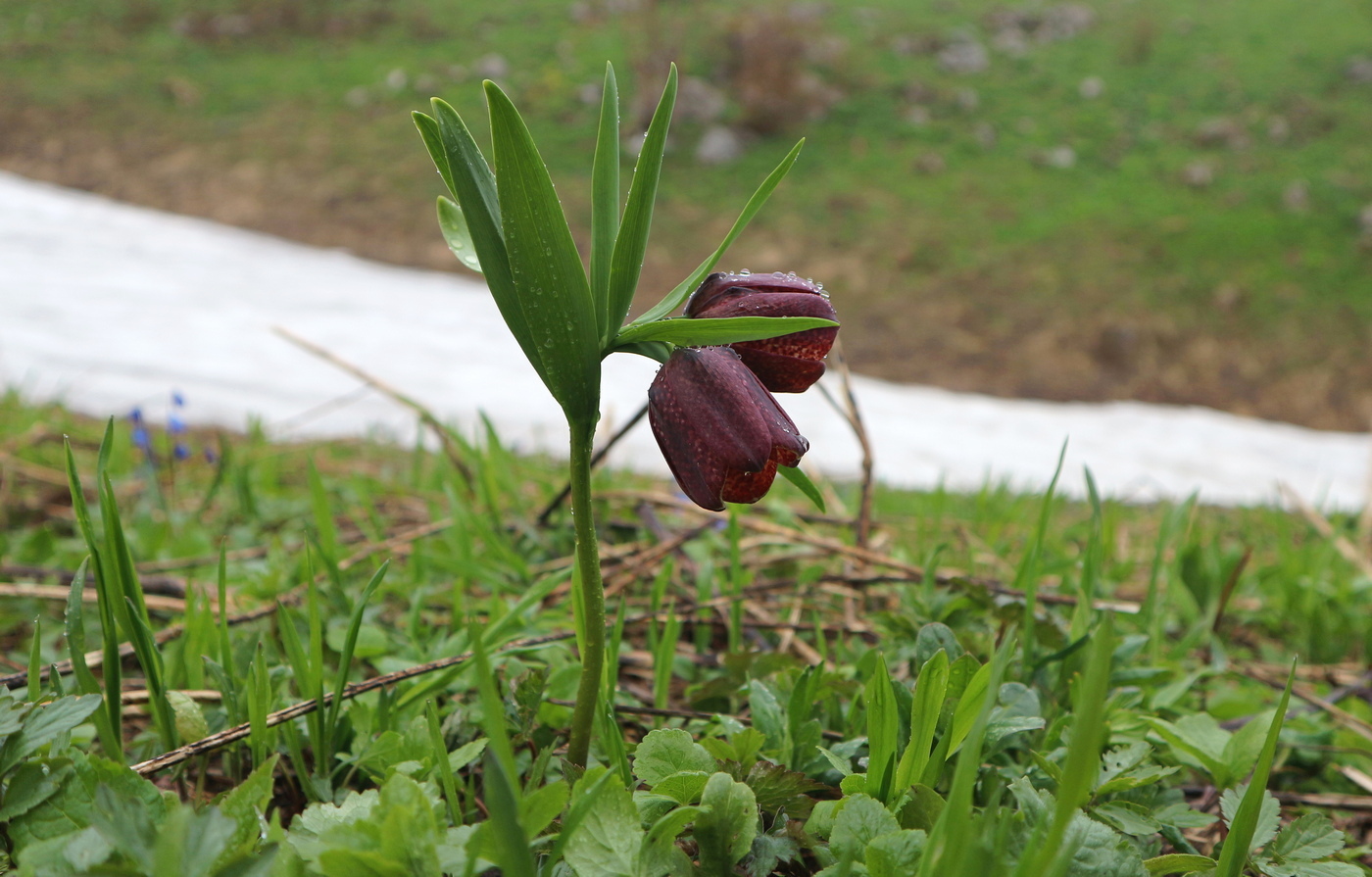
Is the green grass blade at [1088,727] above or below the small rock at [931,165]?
below

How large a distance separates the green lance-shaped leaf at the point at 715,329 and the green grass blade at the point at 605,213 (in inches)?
0.9

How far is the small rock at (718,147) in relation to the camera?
10.9 metres

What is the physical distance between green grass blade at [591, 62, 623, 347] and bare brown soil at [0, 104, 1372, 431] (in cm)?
785

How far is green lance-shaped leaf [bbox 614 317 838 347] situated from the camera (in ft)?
1.64

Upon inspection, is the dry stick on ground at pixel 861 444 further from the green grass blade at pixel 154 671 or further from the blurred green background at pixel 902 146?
the blurred green background at pixel 902 146

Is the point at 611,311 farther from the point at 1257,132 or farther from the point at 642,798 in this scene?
the point at 1257,132

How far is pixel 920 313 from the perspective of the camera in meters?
9.16

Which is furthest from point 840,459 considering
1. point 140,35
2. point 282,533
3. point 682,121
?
point 140,35

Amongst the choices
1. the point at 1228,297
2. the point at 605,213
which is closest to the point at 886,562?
the point at 605,213

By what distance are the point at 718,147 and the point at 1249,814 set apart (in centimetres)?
1096

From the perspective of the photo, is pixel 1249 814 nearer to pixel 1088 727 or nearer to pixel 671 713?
pixel 1088 727

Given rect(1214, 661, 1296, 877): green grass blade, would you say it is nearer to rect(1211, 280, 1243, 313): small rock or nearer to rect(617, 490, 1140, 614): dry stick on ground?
rect(617, 490, 1140, 614): dry stick on ground

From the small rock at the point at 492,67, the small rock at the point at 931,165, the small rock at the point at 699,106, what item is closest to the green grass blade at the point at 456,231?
the small rock at the point at 931,165

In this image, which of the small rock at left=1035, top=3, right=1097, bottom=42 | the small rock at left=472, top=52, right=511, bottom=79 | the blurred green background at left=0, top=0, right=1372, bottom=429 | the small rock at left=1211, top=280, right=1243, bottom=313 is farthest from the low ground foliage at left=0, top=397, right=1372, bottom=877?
the small rock at left=1035, top=3, right=1097, bottom=42
